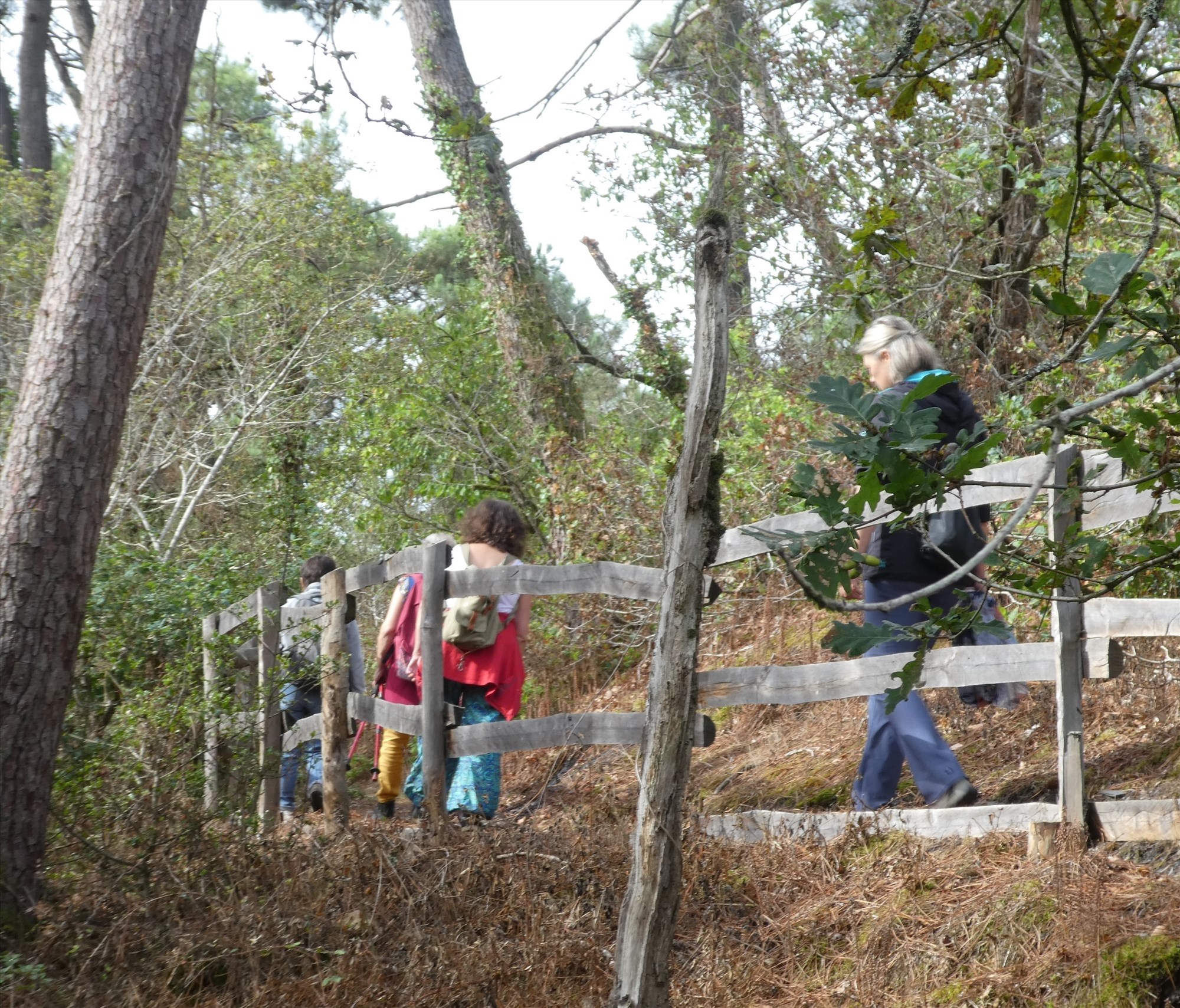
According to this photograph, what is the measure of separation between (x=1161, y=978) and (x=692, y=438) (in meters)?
2.12

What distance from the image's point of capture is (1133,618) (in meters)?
4.22

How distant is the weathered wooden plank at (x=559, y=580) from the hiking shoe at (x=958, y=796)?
1.48 meters

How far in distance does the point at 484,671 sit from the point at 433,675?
350 millimetres

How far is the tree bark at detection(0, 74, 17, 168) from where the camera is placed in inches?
750

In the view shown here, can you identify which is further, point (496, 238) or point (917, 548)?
point (496, 238)

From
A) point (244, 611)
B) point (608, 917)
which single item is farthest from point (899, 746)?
point (244, 611)

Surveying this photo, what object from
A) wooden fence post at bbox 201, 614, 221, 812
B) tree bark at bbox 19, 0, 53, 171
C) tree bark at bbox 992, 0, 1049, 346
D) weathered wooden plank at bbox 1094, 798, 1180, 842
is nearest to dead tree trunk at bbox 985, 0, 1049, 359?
tree bark at bbox 992, 0, 1049, 346

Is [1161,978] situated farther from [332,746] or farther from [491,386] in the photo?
[491,386]

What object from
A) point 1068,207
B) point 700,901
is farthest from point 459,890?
point 1068,207

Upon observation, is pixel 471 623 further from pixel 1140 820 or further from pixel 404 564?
pixel 1140 820

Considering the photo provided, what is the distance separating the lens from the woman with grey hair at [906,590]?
4.72 m

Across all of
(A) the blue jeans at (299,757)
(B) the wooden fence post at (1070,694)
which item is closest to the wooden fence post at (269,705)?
(A) the blue jeans at (299,757)

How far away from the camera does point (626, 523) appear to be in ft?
30.8

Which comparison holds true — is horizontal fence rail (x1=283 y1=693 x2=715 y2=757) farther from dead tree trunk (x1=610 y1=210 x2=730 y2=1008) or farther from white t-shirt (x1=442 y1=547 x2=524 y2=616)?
dead tree trunk (x1=610 y1=210 x2=730 y2=1008)
